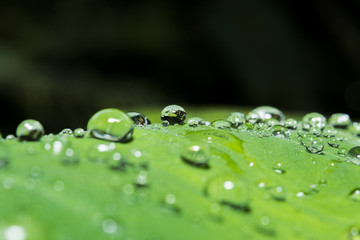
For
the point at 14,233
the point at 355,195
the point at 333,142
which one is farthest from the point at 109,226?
the point at 333,142

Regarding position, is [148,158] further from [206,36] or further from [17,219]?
[206,36]

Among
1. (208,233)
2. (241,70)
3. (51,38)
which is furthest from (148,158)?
(51,38)

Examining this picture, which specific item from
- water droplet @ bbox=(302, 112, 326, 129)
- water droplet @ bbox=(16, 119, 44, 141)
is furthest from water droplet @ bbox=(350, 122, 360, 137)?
water droplet @ bbox=(16, 119, 44, 141)

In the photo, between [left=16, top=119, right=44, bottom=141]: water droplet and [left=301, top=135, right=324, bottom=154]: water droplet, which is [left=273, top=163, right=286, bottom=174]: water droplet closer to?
[left=301, top=135, right=324, bottom=154]: water droplet

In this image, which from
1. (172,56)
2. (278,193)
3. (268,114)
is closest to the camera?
(278,193)

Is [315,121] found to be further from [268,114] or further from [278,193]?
[278,193]
